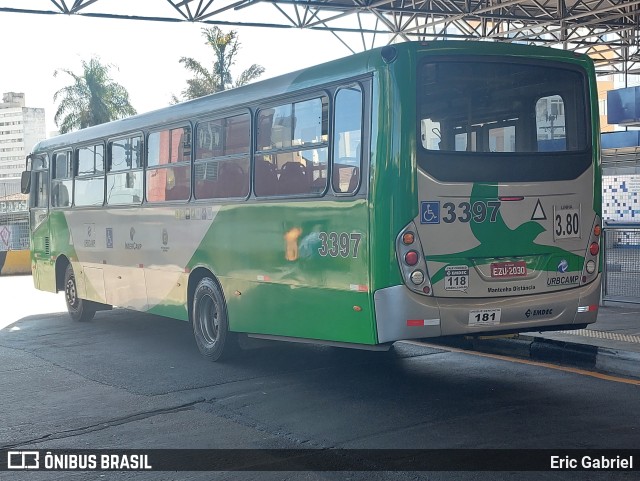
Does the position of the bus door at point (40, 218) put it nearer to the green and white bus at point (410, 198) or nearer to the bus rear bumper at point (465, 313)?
the green and white bus at point (410, 198)

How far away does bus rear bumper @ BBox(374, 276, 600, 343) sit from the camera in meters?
7.58

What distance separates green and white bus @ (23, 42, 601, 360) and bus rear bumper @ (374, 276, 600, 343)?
1 centimetres

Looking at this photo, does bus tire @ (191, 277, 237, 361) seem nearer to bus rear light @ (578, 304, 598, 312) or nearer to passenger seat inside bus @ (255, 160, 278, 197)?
passenger seat inside bus @ (255, 160, 278, 197)

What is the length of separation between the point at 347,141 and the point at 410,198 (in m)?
0.88

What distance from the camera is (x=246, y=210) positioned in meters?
9.65

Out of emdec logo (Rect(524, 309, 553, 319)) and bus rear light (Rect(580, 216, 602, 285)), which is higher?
bus rear light (Rect(580, 216, 602, 285))

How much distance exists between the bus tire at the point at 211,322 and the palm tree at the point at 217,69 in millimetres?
38115

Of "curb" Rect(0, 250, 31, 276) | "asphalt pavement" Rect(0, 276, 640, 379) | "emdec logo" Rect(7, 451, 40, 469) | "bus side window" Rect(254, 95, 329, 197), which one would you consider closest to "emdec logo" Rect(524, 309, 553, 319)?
"asphalt pavement" Rect(0, 276, 640, 379)

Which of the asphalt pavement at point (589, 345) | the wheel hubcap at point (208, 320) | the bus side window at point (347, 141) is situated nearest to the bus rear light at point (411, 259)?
the bus side window at point (347, 141)

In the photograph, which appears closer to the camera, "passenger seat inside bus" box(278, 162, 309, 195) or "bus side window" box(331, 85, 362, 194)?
"bus side window" box(331, 85, 362, 194)

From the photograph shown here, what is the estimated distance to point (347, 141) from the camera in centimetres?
805

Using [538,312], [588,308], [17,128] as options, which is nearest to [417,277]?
[538,312]

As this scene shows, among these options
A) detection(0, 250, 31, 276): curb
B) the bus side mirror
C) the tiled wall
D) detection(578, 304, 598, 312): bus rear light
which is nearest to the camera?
detection(578, 304, 598, 312): bus rear light

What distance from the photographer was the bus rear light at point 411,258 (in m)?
7.59
